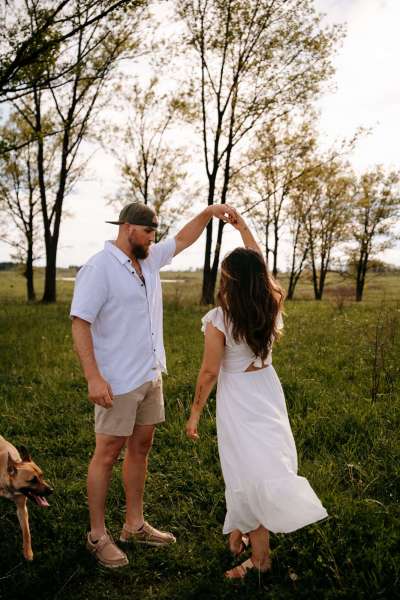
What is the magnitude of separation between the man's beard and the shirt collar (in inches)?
4.1

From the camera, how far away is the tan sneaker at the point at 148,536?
4.18 metres

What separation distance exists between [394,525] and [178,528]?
187 centimetres

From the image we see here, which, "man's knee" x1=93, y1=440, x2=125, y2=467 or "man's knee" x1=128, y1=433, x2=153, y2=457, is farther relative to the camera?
"man's knee" x1=128, y1=433, x2=153, y2=457

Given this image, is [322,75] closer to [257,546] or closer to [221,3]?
[221,3]

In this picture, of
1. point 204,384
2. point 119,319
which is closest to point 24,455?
point 119,319

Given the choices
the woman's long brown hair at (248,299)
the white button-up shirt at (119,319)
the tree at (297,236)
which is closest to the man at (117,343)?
the white button-up shirt at (119,319)

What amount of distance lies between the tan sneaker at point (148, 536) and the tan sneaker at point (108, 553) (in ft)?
Answer: 0.78

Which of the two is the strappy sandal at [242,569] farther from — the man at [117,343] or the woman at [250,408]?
the man at [117,343]

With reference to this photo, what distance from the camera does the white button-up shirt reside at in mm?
3762

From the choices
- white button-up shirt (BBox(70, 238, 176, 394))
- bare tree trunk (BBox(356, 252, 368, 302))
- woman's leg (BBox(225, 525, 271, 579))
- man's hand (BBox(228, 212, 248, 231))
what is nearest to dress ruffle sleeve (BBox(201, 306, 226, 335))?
white button-up shirt (BBox(70, 238, 176, 394))

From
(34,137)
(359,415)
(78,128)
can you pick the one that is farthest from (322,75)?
(359,415)

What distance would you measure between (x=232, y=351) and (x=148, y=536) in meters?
1.95

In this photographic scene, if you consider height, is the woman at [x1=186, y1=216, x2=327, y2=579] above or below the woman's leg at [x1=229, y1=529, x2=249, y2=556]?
above

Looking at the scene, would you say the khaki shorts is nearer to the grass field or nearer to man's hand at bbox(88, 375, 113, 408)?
man's hand at bbox(88, 375, 113, 408)
